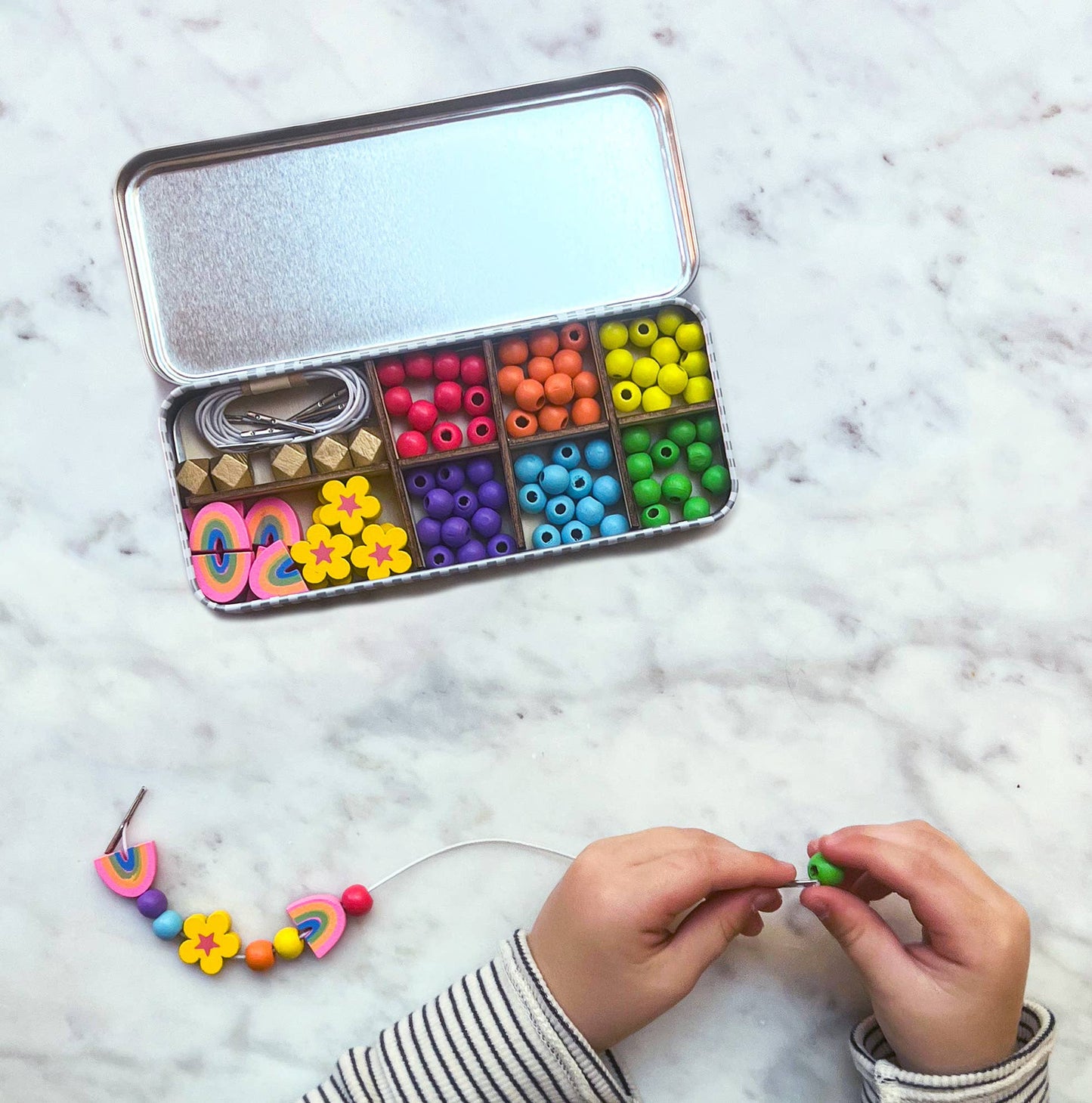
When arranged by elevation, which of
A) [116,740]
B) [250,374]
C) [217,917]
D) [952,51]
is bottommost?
[217,917]

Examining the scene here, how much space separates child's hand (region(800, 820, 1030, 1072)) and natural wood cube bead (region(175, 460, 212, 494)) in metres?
0.78

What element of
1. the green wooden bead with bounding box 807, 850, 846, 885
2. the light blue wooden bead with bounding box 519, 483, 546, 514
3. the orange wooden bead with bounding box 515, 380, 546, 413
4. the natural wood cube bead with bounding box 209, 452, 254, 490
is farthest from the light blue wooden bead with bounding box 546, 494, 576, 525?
the green wooden bead with bounding box 807, 850, 846, 885

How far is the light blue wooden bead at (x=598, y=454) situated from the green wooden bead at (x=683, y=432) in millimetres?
76

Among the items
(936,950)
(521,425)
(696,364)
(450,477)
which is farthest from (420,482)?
(936,950)

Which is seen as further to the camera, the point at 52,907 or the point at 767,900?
the point at 52,907

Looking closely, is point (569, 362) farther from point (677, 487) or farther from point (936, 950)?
point (936, 950)

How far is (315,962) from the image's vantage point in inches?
42.2

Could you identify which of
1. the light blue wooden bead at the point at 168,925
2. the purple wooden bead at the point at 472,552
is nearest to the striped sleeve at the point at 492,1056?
the light blue wooden bead at the point at 168,925

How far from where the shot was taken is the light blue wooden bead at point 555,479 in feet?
3.58

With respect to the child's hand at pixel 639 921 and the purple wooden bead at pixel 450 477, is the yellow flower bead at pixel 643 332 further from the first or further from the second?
the child's hand at pixel 639 921

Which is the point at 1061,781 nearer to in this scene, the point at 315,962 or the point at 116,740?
the point at 315,962

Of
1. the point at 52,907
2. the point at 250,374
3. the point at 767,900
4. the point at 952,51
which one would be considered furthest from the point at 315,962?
the point at 952,51

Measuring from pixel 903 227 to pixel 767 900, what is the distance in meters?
0.79

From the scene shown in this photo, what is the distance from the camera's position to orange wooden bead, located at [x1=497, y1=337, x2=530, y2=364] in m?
1.10
